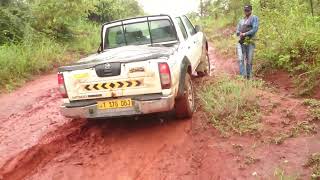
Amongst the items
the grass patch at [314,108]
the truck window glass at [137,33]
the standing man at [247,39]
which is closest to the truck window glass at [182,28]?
the truck window glass at [137,33]

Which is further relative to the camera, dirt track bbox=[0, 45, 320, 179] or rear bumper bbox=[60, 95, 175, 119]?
rear bumper bbox=[60, 95, 175, 119]

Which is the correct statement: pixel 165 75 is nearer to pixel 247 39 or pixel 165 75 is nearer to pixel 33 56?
pixel 247 39

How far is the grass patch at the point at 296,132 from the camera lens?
5.37m

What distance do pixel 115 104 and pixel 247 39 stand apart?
3976 mm

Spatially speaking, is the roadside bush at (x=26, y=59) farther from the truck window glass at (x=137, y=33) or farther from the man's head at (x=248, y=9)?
the man's head at (x=248, y=9)

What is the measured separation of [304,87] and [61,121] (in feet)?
14.7

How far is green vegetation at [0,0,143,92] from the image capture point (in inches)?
441

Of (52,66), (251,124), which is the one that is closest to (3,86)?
(52,66)

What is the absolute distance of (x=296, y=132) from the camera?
18.1 ft

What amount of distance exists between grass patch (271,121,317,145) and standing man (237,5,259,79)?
327cm

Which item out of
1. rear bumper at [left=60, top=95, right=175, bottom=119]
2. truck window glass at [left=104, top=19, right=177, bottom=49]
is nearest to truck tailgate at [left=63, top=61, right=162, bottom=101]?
rear bumper at [left=60, top=95, right=175, bottom=119]

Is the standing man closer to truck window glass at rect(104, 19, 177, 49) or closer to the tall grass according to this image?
truck window glass at rect(104, 19, 177, 49)

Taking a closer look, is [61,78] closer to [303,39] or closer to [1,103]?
[1,103]

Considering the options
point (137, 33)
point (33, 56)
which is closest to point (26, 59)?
point (33, 56)
